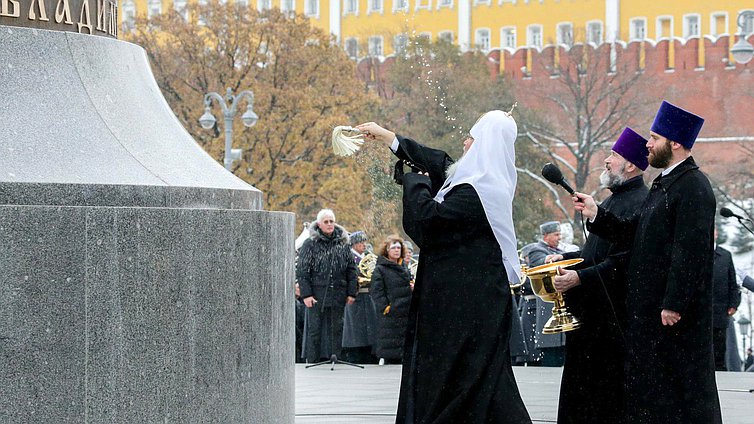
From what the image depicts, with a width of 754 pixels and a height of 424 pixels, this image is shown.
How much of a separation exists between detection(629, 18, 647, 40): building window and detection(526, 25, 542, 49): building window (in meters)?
6.14

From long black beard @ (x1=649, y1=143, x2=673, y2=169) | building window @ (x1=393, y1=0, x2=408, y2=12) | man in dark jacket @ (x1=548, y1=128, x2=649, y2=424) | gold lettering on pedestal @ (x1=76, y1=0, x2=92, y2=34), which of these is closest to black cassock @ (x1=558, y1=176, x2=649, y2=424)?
man in dark jacket @ (x1=548, y1=128, x2=649, y2=424)

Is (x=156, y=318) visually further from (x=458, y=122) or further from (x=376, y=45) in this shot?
(x=376, y=45)

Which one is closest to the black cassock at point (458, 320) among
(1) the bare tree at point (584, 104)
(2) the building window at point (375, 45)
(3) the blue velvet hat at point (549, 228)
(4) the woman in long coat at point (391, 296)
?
(3) the blue velvet hat at point (549, 228)

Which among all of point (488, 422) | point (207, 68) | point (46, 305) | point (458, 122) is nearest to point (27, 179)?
point (46, 305)

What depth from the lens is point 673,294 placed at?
22.9 feet

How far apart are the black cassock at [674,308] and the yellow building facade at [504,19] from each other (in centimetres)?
5787

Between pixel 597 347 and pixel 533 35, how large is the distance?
7511 cm

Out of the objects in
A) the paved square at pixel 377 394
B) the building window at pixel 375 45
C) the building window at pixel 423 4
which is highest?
the building window at pixel 423 4

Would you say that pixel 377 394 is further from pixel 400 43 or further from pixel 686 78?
pixel 686 78

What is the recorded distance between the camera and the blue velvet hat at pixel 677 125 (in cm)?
732

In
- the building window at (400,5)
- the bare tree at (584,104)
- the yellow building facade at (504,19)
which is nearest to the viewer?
the bare tree at (584,104)

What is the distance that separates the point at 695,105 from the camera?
225 ft

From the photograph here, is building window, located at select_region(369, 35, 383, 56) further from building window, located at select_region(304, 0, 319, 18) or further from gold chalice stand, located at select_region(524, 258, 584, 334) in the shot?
gold chalice stand, located at select_region(524, 258, 584, 334)

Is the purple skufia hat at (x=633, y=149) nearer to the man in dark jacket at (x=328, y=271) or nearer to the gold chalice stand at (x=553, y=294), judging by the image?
the gold chalice stand at (x=553, y=294)
